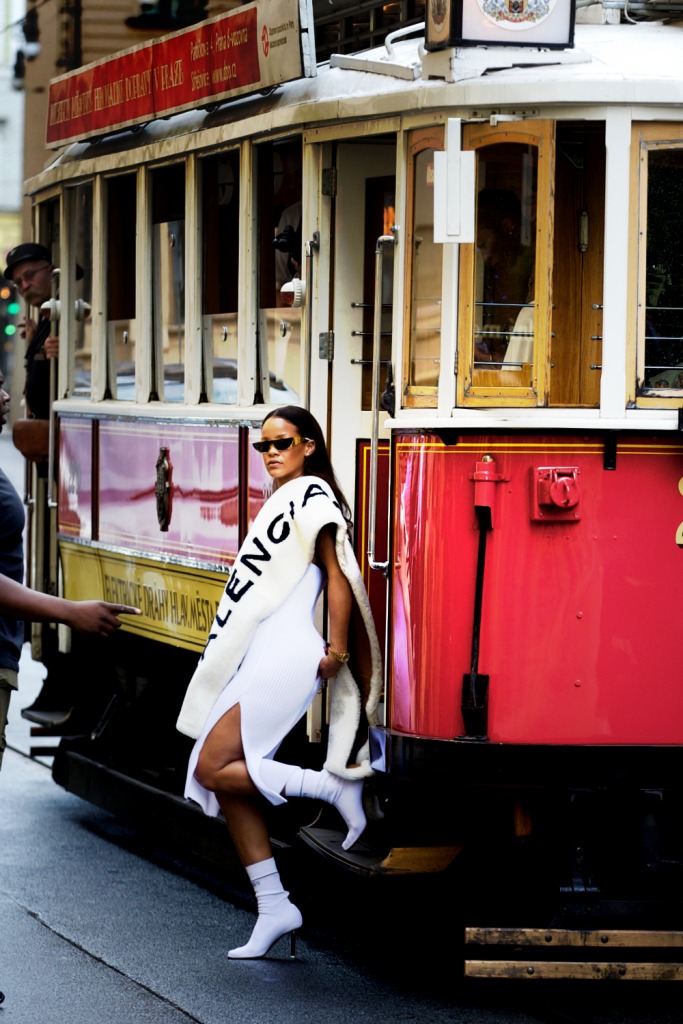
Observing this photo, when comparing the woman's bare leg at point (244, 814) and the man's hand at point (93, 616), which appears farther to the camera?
A: the woman's bare leg at point (244, 814)

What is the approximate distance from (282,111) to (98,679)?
396 cm

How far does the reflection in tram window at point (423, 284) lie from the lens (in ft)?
21.7

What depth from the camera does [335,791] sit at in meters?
6.89

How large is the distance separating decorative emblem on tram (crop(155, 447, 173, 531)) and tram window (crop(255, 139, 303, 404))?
95 centimetres

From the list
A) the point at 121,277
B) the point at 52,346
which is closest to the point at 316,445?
→ the point at 121,277

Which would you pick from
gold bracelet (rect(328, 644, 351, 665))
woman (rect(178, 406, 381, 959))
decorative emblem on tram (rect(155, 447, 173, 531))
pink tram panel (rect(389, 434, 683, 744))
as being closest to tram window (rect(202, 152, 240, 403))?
decorative emblem on tram (rect(155, 447, 173, 531))

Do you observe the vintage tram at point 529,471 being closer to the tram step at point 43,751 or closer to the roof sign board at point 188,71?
the roof sign board at point 188,71

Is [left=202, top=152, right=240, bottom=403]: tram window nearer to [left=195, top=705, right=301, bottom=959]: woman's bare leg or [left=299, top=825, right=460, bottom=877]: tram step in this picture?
[left=195, top=705, right=301, bottom=959]: woman's bare leg

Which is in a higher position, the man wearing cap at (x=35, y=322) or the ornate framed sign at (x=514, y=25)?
the ornate framed sign at (x=514, y=25)

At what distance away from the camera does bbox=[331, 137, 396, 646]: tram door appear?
7.34 m

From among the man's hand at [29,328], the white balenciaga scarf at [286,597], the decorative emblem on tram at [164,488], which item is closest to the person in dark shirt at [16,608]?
the white balenciaga scarf at [286,597]

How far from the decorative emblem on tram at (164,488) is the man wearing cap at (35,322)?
1.87 metres

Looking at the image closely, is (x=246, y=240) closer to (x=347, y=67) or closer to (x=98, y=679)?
(x=347, y=67)

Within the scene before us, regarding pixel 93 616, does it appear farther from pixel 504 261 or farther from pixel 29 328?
pixel 29 328
